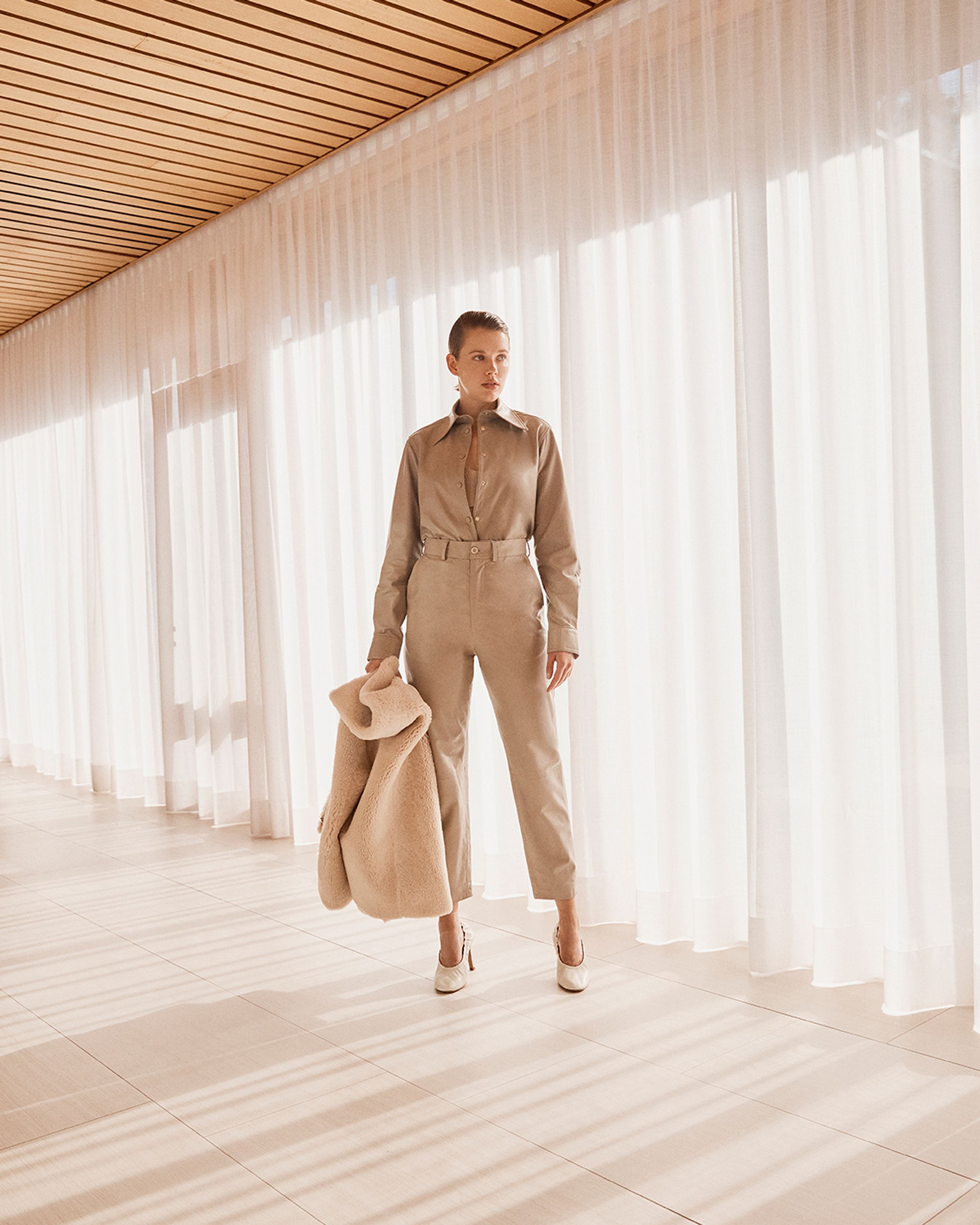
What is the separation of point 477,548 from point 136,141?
2332mm

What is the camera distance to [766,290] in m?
2.64

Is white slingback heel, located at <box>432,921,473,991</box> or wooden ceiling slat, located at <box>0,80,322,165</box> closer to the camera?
white slingback heel, located at <box>432,921,473,991</box>

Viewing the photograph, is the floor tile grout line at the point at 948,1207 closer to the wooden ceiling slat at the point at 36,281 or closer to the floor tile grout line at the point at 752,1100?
the floor tile grout line at the point at 752,1100

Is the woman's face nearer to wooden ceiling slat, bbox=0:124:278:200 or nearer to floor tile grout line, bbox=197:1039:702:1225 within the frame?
floor tile grout line, bbox=197:1039:702:1225

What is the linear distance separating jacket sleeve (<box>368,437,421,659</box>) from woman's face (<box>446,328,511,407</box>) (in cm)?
23

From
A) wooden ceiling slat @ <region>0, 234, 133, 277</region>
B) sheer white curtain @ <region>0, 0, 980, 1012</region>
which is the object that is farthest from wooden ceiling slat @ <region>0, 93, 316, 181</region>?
wooden ceiling slat @ <region>0, 234, 133, 277</region>

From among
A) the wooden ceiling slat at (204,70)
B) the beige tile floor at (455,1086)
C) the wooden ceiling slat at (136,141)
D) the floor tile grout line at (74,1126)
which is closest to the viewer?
the beige tile floor at (455,1086)

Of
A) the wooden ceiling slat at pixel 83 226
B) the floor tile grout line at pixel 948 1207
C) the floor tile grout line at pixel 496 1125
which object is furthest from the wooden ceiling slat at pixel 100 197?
the floor tile grout line at pixel 948 1207

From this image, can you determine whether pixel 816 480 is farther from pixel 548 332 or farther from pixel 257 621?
pixel 257 621

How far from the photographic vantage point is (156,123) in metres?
3.71

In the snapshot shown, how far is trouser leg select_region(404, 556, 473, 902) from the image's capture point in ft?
8.42

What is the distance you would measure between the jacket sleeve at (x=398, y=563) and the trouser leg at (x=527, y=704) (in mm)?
228

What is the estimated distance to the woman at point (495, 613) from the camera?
101 inches

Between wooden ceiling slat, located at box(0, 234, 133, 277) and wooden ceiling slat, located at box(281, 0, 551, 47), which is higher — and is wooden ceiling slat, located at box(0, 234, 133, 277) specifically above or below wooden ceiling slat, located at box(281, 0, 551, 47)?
above
